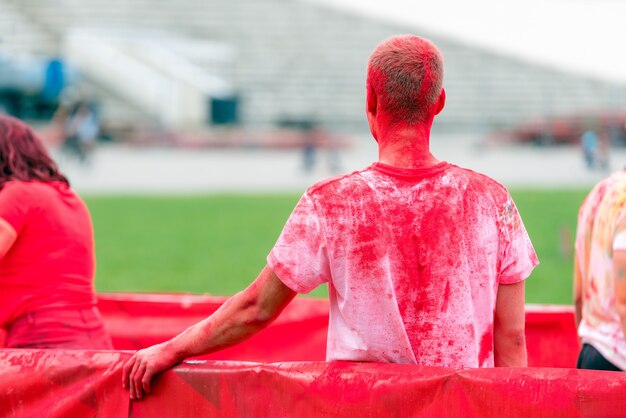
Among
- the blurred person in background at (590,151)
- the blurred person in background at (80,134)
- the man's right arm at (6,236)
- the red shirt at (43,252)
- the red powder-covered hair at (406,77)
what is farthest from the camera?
the blurred person in background at (590,151)

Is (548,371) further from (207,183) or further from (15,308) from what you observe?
(207,183)

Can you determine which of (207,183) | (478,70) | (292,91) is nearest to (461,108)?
(478,70)

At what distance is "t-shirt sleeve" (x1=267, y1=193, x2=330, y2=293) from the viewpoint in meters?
2.38

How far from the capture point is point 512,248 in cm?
249

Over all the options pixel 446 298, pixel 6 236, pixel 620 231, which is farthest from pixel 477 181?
pixel 6 236

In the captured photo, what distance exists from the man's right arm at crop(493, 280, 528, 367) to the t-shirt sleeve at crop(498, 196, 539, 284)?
0.11ft

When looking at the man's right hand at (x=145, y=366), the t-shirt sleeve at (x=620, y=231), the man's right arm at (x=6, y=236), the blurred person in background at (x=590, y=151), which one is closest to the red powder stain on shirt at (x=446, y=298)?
the t-shirt sleeve at (x=620, y=231)

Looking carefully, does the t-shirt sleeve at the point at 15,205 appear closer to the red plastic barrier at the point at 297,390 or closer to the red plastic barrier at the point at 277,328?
the red plastic barrier at the point at 297,390

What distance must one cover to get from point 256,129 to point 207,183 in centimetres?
1076

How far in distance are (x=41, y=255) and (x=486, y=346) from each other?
1.70 meters

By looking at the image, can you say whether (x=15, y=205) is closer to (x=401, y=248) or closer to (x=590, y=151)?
(x=401, y=248)

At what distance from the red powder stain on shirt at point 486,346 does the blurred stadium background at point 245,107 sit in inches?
428

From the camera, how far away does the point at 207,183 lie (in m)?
23.6

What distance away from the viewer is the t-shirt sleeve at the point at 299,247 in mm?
2383
